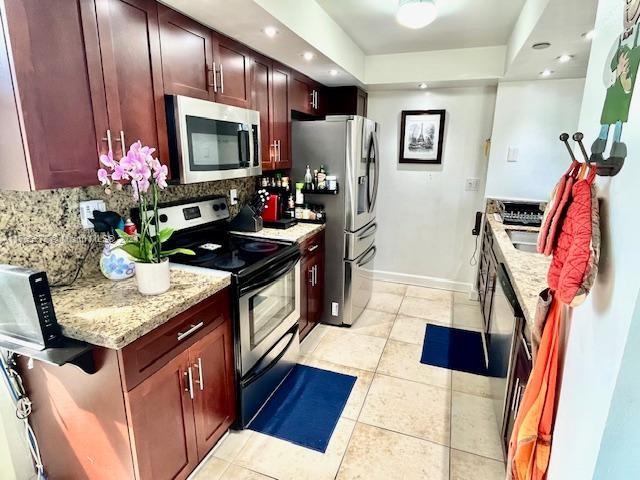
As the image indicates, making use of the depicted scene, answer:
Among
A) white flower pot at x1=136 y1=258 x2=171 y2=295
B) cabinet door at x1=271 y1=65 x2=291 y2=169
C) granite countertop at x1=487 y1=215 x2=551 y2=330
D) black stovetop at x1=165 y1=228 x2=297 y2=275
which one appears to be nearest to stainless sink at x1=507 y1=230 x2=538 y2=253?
granite countertop at x1=487 y1=215 x2=551 y2=330

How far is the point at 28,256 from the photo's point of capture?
4.83ft

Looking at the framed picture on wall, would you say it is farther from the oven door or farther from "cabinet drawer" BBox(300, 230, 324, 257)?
the oven door

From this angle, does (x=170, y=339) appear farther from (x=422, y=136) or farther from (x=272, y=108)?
(x=422, y=136)

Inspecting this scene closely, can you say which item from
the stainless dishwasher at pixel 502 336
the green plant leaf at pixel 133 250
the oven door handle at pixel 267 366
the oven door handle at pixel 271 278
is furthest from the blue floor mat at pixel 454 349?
the green plant leaf at pixel 133 250

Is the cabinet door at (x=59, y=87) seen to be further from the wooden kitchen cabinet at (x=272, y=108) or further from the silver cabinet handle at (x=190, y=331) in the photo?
the wooden kitchen cabinet at (x=272, y=108)

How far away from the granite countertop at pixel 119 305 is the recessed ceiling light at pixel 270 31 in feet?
4.39

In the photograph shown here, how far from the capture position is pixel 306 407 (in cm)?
216

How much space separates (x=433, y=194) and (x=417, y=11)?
2.17 metres

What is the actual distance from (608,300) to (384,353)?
2225 mm

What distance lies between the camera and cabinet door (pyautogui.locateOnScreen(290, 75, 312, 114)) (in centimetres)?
289

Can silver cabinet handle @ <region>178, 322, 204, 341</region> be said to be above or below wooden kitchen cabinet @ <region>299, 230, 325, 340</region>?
above

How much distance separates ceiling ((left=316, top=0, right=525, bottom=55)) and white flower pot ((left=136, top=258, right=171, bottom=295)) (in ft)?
6.25

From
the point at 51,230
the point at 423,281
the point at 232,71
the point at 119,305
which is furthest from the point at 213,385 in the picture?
the point at 423,281

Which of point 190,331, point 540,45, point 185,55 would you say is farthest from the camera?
point 540,45
